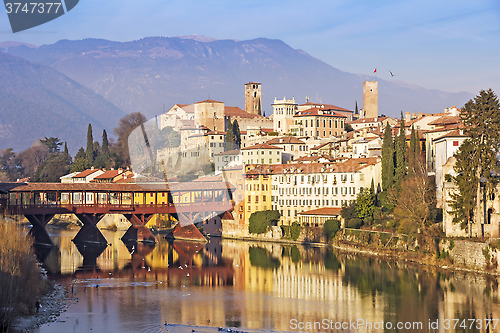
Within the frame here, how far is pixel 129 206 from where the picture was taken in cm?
6122

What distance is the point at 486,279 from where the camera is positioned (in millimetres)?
35906

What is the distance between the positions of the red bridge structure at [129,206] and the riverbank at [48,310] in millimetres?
18467

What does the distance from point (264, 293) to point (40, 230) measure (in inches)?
1084

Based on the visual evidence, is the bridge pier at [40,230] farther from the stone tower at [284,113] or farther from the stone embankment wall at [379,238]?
the stone tower at [284,113]

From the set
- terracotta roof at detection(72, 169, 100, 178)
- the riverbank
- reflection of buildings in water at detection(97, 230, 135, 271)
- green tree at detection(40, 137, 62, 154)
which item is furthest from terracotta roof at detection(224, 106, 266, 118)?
the riverbank

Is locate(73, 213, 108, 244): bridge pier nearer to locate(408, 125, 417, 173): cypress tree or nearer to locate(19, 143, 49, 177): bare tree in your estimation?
locate(408, 125, 417, 173): cypress tree

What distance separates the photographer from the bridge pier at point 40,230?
55.5 meters

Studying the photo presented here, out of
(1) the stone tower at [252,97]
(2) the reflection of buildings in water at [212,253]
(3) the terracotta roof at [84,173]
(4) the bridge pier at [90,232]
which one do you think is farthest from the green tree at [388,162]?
(1) the stone tower at [252,97]

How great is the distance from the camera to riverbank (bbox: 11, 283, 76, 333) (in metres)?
26.3

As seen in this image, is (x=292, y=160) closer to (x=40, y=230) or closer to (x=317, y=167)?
(x=317, y=167)

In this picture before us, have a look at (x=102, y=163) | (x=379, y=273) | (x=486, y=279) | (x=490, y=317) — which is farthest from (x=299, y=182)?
(x=102, y=163)

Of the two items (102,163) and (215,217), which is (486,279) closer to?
(215,217)

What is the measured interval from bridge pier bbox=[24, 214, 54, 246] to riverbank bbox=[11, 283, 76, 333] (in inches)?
787

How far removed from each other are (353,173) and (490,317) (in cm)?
2934
